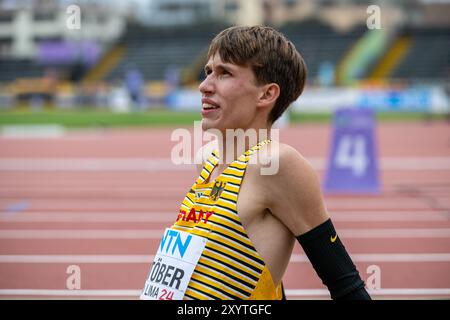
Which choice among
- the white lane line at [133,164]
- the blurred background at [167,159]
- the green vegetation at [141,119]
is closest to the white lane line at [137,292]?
the blurred background at [167,159]

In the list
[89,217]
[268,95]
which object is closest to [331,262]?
[268,95]

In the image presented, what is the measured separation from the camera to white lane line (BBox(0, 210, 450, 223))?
704 cm

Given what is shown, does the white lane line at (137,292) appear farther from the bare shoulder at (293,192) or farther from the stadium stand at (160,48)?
the stadium stand at (160,48)

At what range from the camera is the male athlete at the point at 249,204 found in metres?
1.88

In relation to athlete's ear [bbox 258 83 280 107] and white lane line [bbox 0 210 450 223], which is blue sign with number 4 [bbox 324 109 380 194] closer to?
white lane line [bbox 0 210 450 223]

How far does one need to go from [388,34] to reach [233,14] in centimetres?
1899

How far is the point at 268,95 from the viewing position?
2023mm

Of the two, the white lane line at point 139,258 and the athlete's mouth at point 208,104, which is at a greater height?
the athlete's mouth at point 208,104

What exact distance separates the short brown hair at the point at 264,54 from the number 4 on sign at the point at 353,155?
696 cm

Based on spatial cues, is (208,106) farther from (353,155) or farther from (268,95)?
(353,155)

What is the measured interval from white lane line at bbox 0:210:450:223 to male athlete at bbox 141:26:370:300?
16.4 feet

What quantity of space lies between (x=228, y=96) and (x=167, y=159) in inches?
446

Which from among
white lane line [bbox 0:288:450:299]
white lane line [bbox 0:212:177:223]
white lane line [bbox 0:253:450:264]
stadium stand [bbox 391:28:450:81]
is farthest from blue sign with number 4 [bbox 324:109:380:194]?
stadium stand [bbox 391:28:450:81]

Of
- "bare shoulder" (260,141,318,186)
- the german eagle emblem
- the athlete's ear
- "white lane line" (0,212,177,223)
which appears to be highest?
the athlete's ear
